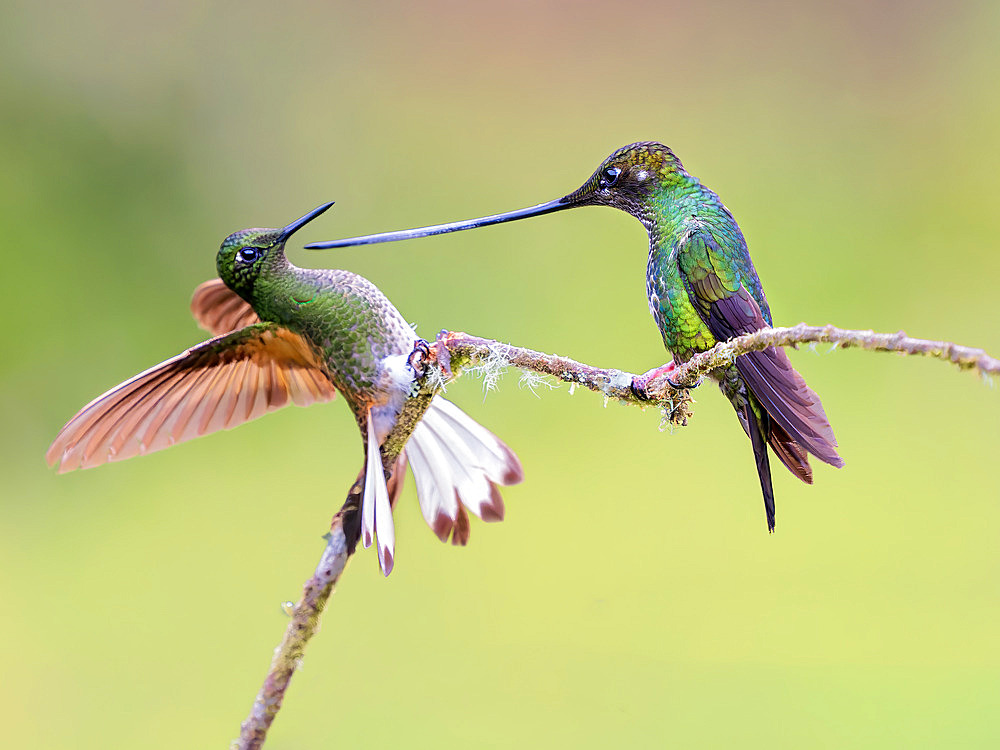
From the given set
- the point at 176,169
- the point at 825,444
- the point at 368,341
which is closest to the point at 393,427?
the point at 368,341

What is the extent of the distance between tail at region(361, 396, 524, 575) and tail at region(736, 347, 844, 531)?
21 centimetres

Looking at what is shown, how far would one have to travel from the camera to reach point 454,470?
68cm

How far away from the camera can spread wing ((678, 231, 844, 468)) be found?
46cm

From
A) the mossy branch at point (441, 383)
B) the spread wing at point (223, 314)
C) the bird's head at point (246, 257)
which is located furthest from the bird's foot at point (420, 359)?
the spread wing at point (223, 314)

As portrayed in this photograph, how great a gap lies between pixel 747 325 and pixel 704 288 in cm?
3

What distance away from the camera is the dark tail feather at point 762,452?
47cm

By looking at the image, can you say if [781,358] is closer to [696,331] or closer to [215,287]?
[696,331]

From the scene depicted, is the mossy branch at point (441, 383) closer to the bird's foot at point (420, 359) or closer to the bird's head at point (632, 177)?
the bird's foot at point (420, 359)

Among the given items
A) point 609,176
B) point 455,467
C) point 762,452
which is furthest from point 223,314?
point 762,452

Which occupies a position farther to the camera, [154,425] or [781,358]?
[154,425]

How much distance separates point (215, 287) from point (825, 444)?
512mm

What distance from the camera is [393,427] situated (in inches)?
23.7

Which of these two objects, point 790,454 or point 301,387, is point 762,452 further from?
point 301,387

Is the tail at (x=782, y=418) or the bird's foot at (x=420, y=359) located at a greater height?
the bird's foot at (x=420, y=359)
